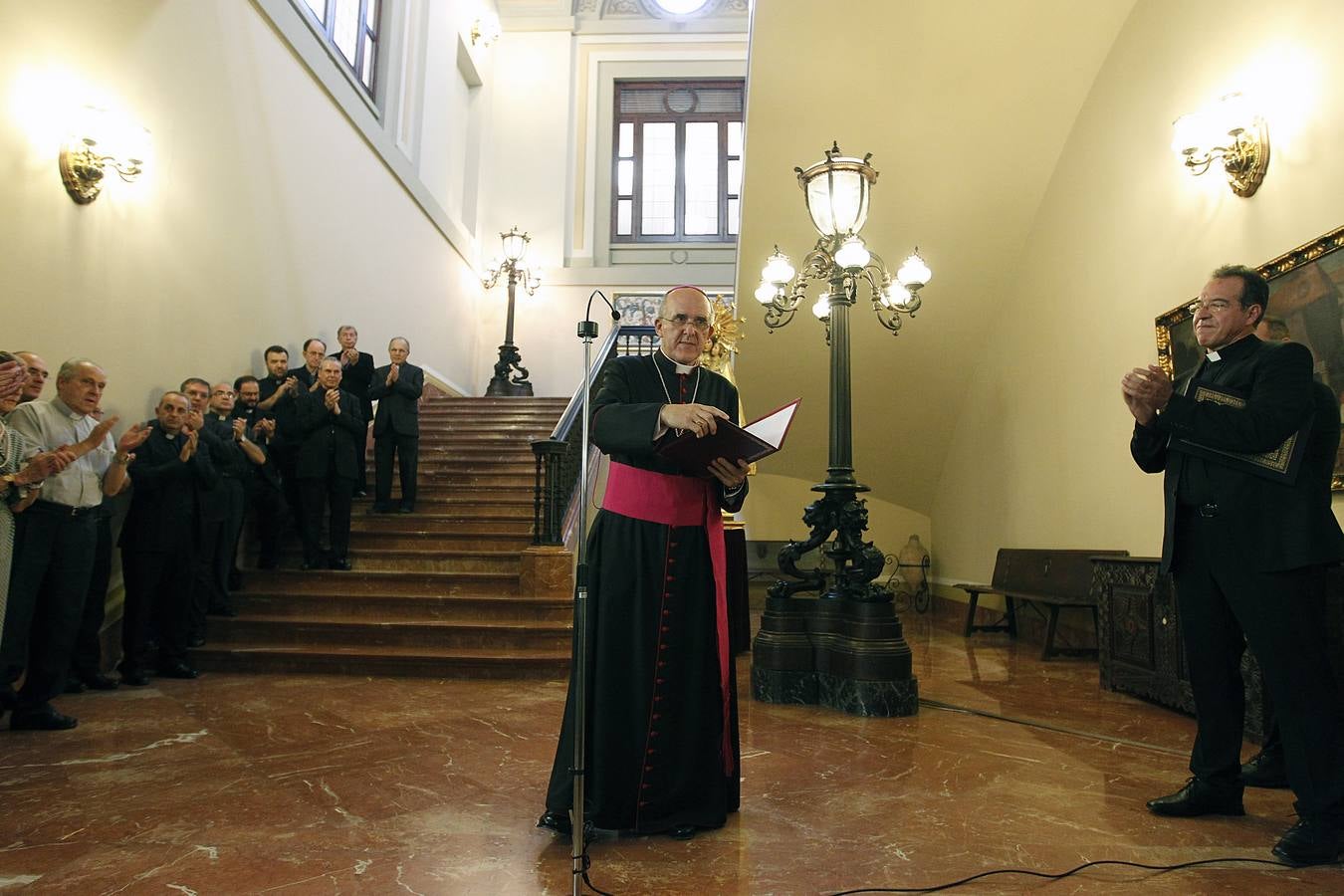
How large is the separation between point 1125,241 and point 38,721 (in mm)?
6507

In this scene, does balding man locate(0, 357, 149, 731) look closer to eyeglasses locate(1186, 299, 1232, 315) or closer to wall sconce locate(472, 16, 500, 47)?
eyeglasses locate(1186, 299, 1232, 315)

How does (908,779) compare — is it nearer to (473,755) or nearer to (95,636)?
(473,755)

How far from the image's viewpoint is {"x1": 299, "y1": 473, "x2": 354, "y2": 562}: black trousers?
621cm

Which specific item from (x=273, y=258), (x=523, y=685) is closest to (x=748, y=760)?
(x=523, y=685)

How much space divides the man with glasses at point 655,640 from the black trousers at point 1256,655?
1.41 meters

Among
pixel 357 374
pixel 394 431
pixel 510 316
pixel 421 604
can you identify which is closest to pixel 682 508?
pixel 421 604

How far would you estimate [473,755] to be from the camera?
3352 millimetres

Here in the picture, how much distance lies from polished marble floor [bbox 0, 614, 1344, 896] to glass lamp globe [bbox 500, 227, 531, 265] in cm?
935

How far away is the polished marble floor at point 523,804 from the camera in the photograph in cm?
216

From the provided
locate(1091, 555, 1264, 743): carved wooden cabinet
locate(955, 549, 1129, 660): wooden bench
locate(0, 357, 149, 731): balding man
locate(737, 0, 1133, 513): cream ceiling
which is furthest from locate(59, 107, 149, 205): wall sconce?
locate(955, 549, 1129, 660): wooden bench

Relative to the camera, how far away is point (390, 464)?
720 centimetres

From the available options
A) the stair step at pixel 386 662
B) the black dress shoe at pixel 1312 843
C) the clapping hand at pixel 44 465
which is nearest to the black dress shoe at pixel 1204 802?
the black dress shoe at pixel 1312 843

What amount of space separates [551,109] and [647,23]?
2.20 m

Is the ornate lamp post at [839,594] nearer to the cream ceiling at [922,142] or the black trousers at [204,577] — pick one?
the cream ceiling at [922,142]
